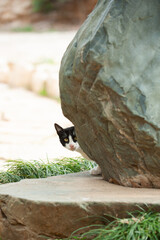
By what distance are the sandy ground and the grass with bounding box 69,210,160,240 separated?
8.17 feet

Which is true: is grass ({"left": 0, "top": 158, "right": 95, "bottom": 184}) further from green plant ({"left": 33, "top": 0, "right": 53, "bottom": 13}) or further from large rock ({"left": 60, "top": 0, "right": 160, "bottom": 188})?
green plant ({"left": 33, "top": 0, "right": 53, "bottom": 13})

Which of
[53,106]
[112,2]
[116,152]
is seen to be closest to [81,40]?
[112,2]

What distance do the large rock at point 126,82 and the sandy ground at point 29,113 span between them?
219 centimetres

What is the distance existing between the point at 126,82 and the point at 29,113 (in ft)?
23.1

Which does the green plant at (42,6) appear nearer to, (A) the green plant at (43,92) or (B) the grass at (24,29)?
(B) the grass at (24,29)

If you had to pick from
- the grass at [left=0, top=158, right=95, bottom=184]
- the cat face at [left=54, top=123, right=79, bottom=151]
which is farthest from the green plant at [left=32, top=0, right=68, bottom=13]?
the cat face at [left=54, top=123, right=79, bottom=151]

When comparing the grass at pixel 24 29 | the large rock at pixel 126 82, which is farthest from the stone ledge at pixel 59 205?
the grass at pixel 24 29

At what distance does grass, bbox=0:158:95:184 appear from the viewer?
4402 millimetres

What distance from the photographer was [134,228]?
97.1 inches

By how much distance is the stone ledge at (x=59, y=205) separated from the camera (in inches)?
104

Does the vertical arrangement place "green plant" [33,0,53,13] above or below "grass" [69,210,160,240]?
above

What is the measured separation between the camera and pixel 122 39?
2830 mm

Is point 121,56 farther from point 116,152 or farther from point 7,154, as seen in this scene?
point 7,154

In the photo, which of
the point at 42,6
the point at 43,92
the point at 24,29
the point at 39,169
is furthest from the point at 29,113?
the point at 42,6
